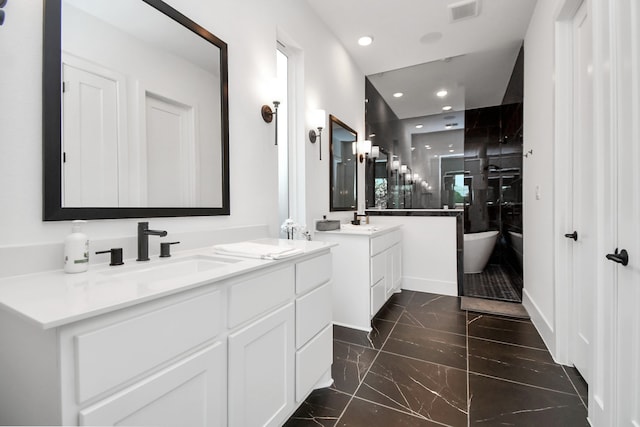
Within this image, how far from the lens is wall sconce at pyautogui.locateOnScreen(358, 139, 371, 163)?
150 inches

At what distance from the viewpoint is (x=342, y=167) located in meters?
3.27

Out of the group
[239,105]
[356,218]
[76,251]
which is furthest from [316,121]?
[76,251]

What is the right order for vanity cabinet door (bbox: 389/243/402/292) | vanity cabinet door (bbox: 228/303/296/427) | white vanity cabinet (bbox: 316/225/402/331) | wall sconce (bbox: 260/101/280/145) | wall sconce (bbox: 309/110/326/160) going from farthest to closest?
vanity cabinet door (bbox: 389/243/402/292), wall sconce (bbox: 309/110/326/160), white vanity cabinet (bbox: 316/225/402/331), wall sconce (bbox: 260/101/280/145), vanity cabinet door (bbox: 228/303/296/427)

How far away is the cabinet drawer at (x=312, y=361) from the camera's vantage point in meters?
1.43

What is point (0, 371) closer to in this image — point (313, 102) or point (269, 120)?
point (269, 120)

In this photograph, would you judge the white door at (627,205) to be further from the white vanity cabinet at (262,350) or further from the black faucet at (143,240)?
the black faucet at (143,240)

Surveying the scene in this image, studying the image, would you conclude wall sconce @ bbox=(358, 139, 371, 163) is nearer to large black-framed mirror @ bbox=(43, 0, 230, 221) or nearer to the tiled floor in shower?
the tiled floor in shower

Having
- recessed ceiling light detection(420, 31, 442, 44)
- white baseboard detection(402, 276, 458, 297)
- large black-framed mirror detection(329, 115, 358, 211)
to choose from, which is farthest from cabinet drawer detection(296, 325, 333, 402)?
recessed ceiling light detection(420, 31, 442, 44)

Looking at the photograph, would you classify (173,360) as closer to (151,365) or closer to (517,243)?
(151,365)

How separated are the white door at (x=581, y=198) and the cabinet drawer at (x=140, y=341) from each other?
2.07m

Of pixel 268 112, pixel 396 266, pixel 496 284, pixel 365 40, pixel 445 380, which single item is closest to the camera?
pixel 445 380

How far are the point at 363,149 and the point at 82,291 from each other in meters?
3.47

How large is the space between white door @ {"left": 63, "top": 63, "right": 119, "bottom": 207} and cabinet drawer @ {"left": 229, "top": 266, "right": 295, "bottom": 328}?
0.66m

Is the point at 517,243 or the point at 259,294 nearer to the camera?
the point at 259,294
